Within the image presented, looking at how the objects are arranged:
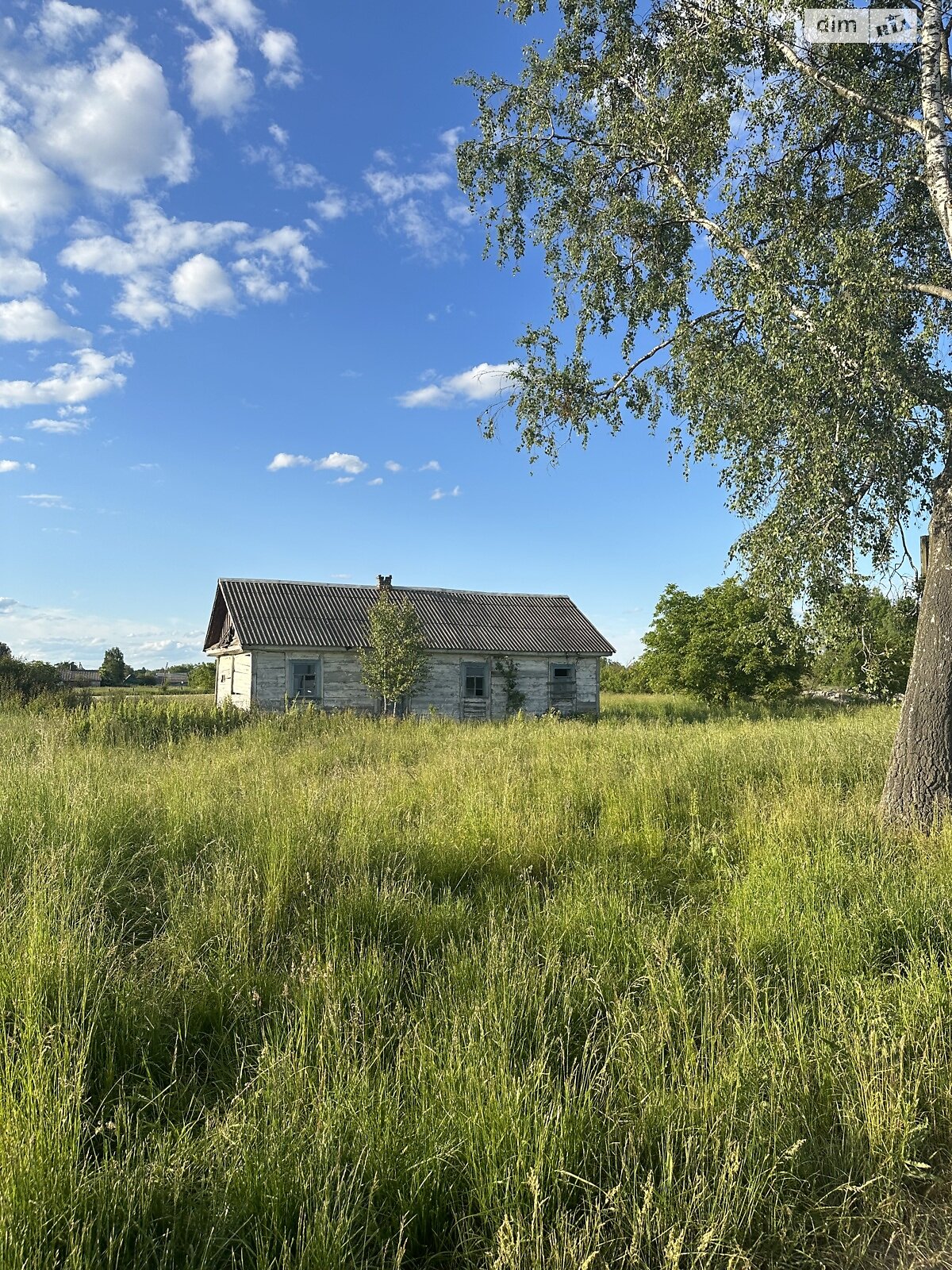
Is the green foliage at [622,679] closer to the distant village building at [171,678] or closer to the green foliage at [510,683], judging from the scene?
the green foliage at [510,683]

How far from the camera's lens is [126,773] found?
8828mm

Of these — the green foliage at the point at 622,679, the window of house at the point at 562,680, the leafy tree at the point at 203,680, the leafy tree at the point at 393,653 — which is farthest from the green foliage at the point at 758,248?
the leafy tree at the point at 203,680

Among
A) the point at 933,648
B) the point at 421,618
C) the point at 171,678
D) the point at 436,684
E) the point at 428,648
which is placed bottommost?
the point at 171,678

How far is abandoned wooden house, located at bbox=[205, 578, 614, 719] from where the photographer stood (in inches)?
980

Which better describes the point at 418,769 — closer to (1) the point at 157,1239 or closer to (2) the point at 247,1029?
(2) the point at 247,1029

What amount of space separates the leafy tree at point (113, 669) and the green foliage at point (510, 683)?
2033 inches

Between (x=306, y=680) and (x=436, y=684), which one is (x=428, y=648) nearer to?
(x=436, y=684)

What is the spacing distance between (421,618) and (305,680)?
533cm

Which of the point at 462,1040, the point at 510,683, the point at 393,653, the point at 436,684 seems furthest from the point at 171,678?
the point at 462,1040

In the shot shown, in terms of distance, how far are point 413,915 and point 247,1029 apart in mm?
1340

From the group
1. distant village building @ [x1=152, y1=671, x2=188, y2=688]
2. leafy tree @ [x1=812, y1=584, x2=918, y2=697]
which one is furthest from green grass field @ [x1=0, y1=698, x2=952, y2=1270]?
distant village building @ [x1=152, y1=671, x2=188, y2=688]

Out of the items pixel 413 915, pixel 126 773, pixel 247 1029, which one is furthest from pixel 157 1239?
pixel 126 773

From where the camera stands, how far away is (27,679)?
2284cm

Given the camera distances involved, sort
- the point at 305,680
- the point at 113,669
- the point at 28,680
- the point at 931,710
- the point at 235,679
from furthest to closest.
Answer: the point at 113,669 → the point at 235,679 → the point at 305,680 → the point at 28,680 → the point at 931,710
